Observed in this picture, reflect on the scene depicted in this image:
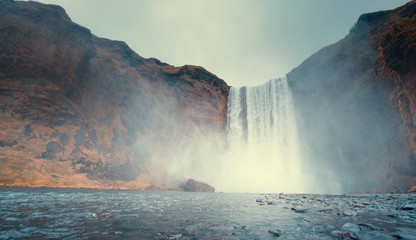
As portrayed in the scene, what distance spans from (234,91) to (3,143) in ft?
152

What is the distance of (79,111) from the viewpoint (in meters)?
32.0

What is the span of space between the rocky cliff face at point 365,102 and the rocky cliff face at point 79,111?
23385 millimetres

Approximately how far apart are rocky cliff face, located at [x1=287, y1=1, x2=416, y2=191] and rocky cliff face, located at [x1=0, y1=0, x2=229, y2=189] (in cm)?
2338

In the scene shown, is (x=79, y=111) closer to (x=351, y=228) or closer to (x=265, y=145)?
(x=265, y=145)

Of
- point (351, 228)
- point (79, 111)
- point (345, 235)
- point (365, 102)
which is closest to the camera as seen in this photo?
point (345, 235)

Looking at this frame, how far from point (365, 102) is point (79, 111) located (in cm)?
4713

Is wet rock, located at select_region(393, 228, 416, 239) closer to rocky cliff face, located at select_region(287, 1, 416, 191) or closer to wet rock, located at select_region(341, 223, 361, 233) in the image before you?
wet rock, located at select_region(341, 223, 361, 233)

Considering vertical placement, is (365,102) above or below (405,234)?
above

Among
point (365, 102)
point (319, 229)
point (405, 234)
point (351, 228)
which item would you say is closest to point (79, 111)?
point (319, 229)

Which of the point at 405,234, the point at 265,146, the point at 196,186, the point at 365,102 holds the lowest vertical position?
the point at 196,186

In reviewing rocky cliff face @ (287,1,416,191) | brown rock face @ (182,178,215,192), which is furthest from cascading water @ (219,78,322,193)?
brown rock face @ (182,178,215,192)

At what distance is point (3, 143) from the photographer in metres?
22.1

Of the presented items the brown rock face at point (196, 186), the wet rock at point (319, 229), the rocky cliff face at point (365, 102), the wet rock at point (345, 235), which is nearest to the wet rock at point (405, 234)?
the wet rock at point (345, 235)

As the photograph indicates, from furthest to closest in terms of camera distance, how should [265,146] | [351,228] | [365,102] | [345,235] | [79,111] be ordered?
1. [265,146]
2. [79,111]
3. [365,102]
4. [351,228]
5. [345,235]
